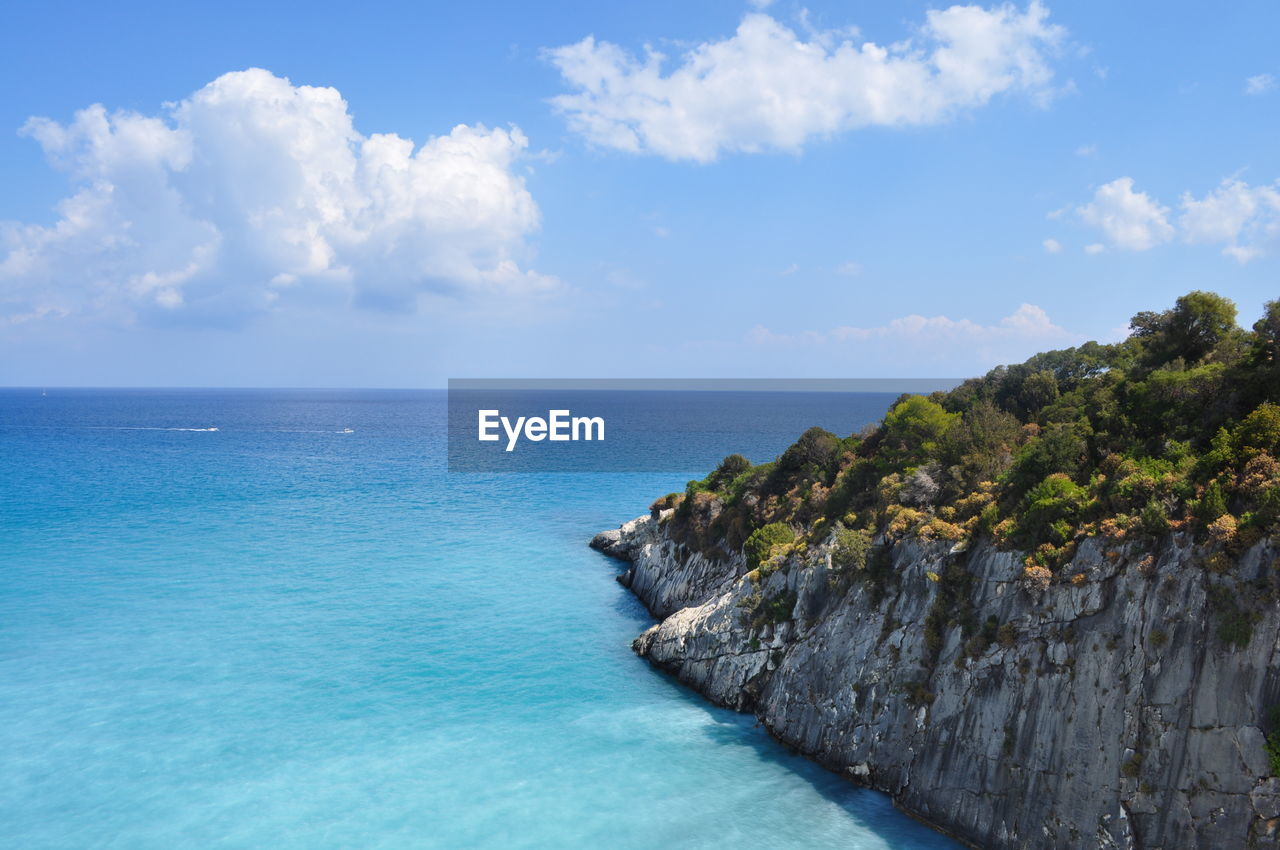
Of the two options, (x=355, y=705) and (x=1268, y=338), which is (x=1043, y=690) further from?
(x=355, y=705)

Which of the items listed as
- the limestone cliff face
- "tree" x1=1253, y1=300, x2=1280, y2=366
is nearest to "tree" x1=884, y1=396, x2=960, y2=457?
the limestone cliff face

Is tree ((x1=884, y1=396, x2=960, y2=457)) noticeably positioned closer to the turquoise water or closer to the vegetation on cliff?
the vegetation on cliff

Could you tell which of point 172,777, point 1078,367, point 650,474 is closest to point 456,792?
point 172,777

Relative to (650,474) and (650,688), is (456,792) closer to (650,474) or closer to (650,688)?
(650,688)

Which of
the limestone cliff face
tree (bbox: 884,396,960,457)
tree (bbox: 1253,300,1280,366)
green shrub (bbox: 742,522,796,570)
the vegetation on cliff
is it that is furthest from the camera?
green shrub (bbox: 742,522,796,570)

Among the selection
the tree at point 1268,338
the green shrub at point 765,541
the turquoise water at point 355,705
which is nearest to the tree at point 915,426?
the green shrub at point 765,541

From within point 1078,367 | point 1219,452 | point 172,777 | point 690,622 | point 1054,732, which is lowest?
point 172,777

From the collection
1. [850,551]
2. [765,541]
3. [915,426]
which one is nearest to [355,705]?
[765,541]
